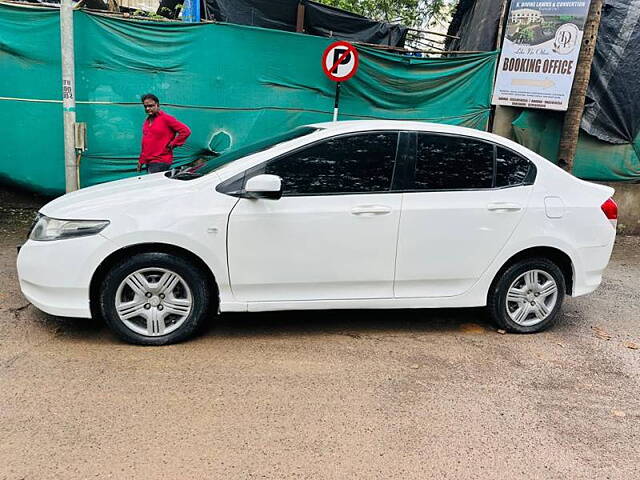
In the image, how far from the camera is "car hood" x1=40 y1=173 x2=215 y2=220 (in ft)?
12.8

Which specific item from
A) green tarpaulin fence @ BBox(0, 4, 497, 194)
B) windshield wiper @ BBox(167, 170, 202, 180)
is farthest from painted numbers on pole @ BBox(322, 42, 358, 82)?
windshield wiper @ BBox(167, 170, 202, 180)

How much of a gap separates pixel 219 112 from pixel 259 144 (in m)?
3.72

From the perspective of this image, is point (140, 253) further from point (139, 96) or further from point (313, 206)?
point (139, 96)

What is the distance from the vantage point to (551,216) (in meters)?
4.46

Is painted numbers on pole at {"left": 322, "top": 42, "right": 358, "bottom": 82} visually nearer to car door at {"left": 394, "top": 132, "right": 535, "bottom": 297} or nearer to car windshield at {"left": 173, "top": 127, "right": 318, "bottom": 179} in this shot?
car windshield at {"left": 173, "top": 127, "right": 318, "bottom": 179}

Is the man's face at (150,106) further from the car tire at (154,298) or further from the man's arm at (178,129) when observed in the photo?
the car tire at (154,298)

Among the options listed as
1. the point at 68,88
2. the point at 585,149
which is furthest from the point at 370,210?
the point at 585,149

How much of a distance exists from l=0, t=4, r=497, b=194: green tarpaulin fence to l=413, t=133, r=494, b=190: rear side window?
4.23 meters

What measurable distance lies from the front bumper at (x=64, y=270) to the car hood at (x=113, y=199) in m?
0.19

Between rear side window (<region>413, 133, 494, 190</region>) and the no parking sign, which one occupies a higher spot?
the no parking sign

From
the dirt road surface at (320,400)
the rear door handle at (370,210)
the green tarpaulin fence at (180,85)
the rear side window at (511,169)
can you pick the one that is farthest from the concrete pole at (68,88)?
the rear side window at (511,169)

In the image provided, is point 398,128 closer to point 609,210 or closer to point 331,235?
point 331,235

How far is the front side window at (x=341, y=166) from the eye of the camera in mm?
4145

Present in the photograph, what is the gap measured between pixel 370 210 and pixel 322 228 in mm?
383
